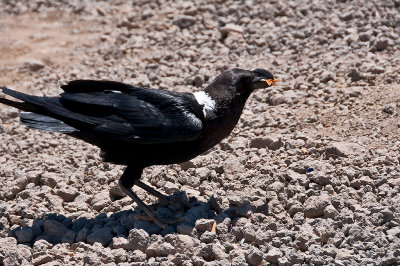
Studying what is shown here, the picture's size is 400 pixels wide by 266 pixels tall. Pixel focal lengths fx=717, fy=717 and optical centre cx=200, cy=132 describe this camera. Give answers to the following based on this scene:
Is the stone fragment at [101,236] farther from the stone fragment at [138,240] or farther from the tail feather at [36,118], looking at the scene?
the tail feather at [36,118]

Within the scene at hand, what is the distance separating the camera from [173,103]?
A: 5969mm

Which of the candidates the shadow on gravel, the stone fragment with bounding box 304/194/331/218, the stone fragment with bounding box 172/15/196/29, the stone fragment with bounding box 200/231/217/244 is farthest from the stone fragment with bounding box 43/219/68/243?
the stone fragment with bounding box 172/15/196/29

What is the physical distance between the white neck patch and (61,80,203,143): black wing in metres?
0.06

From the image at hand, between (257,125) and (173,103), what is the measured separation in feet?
4.52

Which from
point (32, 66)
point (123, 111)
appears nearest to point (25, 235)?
point (123, 111)

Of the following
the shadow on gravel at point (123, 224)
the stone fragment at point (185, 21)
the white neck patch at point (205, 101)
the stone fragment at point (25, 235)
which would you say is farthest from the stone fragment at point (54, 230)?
the stone fragment at point (185, 21)

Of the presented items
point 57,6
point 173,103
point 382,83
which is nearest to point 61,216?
point 173,103

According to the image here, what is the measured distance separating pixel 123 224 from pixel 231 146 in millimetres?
1477

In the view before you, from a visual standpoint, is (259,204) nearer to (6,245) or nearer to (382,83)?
(6,245)

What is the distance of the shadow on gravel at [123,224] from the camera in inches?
220

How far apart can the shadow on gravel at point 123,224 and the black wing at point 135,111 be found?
60 centimetres

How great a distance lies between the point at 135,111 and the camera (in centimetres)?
595

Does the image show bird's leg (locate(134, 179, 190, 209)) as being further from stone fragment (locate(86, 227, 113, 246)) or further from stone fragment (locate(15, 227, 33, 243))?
stone fragment (locate(15, 227, 33, 243))

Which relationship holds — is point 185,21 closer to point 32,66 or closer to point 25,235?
point 32,66
